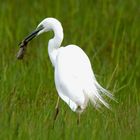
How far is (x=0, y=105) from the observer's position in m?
5.17

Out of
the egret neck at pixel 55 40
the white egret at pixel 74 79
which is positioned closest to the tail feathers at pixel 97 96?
the white egret at pixel 74 79

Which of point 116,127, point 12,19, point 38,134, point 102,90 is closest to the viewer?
point 38,134

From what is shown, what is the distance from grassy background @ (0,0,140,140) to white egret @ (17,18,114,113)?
86 millimetres

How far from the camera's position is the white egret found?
18.1 feet

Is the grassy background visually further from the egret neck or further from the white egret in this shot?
the egret neck

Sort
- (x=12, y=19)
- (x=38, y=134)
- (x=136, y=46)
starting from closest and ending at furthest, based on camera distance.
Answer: (x=38, y=134) → (x=136, y=46) → (x=12, y=19)

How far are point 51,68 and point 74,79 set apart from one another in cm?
110

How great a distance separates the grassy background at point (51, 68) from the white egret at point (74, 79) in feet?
0.28

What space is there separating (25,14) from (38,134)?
3.84 metres

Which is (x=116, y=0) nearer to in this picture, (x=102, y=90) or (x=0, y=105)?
(x=102, y=90)

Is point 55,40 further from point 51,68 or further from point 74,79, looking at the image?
point 51,68

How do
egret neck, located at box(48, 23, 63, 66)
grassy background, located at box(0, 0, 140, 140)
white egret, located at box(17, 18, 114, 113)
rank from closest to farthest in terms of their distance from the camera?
1. grassy background, located at box(0, 0, 140, 140)
2. white egret, located at box(17, 18, 114, 113)
3. egret neck, located at box(48, 23, 63, 66)

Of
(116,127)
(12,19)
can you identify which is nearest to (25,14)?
(12,19)

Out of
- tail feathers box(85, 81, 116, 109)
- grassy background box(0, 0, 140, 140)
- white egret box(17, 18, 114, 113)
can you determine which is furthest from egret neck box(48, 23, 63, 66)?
tail feathers box(85, 81, 116, 109)
